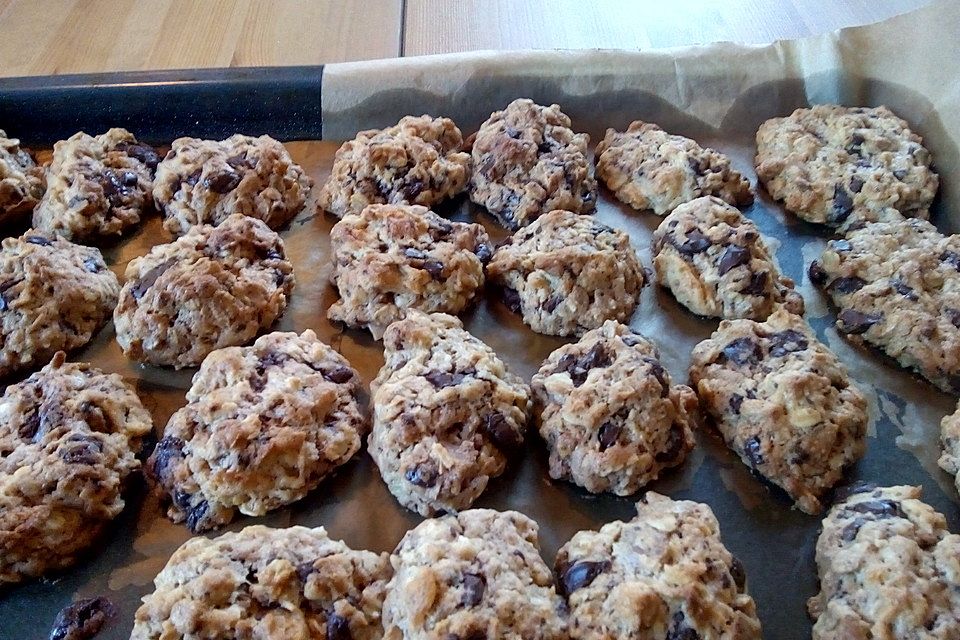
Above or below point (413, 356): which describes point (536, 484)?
below

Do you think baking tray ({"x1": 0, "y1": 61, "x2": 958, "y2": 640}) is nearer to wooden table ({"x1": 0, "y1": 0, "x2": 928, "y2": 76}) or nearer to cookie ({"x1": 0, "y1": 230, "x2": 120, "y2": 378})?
cookie ({"x1": 0, "y1": 230, "x2": 120, "y2": 378})

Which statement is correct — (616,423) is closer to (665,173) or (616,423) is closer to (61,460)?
(665,173)

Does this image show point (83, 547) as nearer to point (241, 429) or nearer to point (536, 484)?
point (241, 429)

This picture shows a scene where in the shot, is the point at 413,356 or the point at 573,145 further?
the point at 573,145

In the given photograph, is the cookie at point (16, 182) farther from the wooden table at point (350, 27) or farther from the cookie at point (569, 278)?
the cookie at point (569, 278)

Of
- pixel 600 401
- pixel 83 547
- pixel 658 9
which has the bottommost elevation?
pixel 83 547

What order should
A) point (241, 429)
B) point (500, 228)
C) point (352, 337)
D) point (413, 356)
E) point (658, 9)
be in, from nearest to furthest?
point (241, 429) < point (413, 356) < point (352, 337) < point (500, 228) < point (658, 9)

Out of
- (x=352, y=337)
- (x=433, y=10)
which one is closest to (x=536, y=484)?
(x=352, y=337)

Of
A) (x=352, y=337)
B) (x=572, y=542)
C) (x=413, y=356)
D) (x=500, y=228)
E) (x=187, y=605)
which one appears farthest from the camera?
(x=500, y=228)

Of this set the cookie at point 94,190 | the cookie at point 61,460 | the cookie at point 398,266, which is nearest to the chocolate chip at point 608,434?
the cookie at point 398,266

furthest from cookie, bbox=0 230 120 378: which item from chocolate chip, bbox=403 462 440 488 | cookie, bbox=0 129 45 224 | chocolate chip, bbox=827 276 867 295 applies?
chocolate chip, bbox=827 276 867 295
